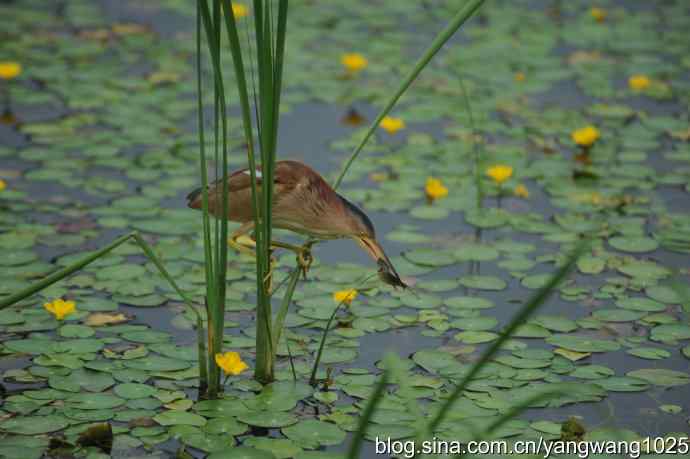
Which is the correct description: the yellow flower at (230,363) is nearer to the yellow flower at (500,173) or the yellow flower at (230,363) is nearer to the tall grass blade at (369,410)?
the tall grass blade at (369,410)

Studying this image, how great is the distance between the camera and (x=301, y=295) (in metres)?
3.30

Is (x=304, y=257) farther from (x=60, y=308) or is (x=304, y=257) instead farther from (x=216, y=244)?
(x=60, y=308)

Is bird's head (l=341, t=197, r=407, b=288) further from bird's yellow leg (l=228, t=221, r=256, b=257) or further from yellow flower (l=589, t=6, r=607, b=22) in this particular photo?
yellow flower (l=589, t=6, r=607, b=22)

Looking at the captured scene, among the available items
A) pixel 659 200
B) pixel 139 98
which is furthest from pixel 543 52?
pixel 139 98

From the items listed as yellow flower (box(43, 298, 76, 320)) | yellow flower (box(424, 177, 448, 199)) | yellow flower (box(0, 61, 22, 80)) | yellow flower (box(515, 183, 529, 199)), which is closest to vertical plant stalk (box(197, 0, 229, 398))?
yellow flower (box(43, 298, 76, 320))

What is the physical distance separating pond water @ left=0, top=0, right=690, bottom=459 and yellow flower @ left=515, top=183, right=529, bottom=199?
1 cm

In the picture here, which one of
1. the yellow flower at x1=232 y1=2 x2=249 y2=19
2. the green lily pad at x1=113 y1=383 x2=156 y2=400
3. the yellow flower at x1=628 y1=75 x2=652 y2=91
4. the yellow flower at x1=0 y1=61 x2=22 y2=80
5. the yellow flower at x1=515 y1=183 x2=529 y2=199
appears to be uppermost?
the yellow flower at x1=232 y1=2 x2=249 y2=19

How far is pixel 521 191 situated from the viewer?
3.95 metres

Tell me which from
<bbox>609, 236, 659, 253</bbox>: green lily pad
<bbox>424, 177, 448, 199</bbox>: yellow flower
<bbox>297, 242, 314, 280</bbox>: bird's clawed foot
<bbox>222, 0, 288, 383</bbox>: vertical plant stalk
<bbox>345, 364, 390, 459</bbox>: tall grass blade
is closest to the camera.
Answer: <bbox>345, 364, 390, 459</bbox>: tall grass blade

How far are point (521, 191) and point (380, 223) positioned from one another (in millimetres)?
549

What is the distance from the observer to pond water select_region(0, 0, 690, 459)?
8.80 ft

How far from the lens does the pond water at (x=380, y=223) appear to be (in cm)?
268

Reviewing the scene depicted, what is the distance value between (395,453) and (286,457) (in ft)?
0.84

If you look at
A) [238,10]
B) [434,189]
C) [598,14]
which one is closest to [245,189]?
[434,189]
